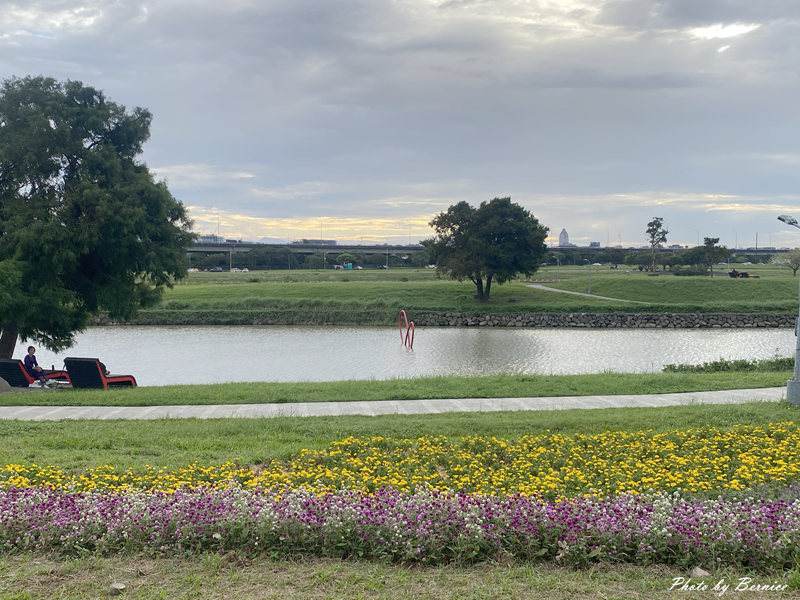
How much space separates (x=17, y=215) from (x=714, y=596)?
2399 cm

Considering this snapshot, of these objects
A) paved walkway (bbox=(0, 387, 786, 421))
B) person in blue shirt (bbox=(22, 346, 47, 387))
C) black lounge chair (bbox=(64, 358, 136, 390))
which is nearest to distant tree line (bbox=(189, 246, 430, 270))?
person in blue shirt (bbox=(22, 346, 47, 387))

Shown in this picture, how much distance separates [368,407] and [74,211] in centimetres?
1428

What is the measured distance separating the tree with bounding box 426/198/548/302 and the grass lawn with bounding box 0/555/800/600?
209 ft

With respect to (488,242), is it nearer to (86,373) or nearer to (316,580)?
(86,373)

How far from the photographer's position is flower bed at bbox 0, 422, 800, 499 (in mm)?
8875

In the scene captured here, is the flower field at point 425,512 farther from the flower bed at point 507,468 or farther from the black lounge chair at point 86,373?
the black lounge chair at point 86,373

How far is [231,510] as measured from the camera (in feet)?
24.3

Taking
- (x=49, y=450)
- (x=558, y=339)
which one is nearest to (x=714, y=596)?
(x=49, y=450)

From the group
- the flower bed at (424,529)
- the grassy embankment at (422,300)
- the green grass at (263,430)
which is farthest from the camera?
the grassy embankment at (422,300)

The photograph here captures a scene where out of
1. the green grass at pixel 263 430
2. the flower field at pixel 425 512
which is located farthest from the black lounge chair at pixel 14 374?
the flower field at pixel 425 512

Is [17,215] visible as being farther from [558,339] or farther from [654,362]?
[558,339]

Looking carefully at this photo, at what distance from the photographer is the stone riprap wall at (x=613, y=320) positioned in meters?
64.1

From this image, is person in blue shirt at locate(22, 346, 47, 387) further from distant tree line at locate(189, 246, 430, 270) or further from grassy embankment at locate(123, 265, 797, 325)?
distant tree line at locate(189, 246, 430, 270)

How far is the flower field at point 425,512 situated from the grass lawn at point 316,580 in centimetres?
24
